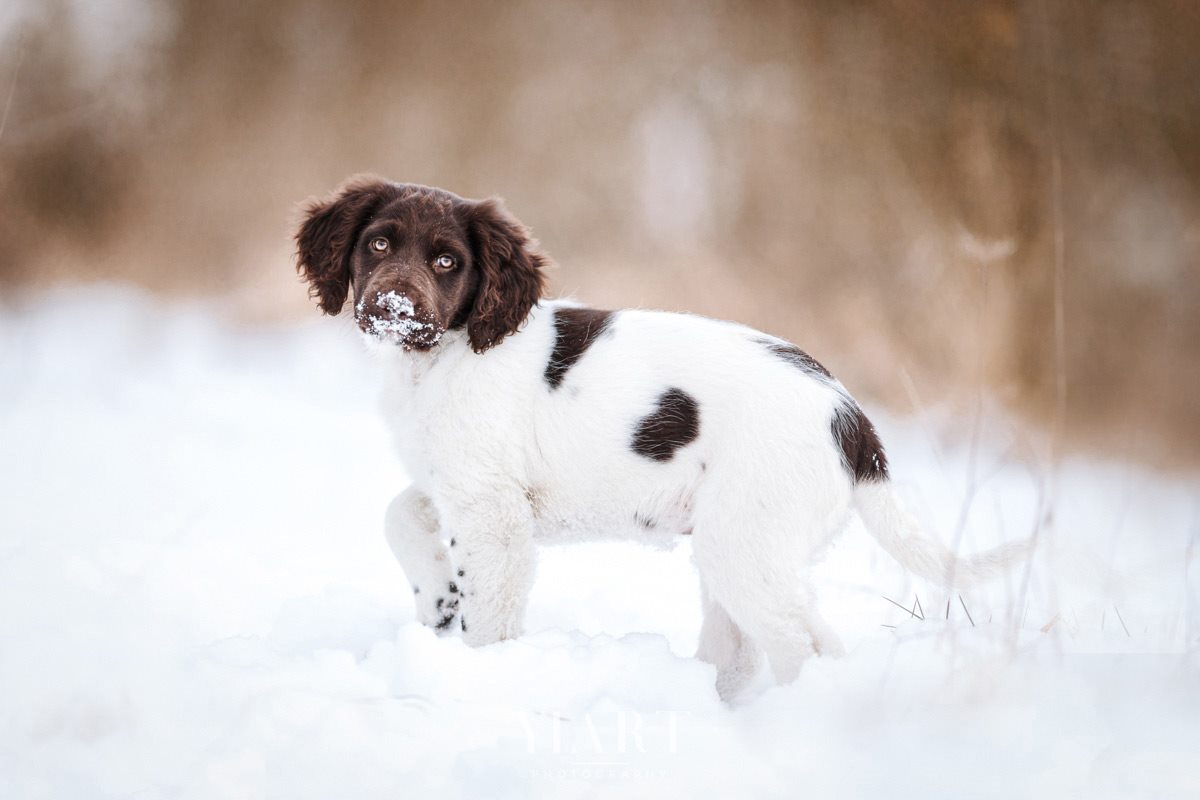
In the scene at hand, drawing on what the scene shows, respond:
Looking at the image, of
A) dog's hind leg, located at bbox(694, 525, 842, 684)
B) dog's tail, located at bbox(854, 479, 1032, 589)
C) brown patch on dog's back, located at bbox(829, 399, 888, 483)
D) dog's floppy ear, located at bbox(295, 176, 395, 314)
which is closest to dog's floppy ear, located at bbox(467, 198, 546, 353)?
dog's floppy ear, located at bbox(295, 176, 395, 314)

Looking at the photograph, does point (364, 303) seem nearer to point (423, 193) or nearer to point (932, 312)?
point (423, 193)

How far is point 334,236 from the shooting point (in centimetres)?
323

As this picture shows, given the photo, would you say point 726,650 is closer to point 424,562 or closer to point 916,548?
point 916,548

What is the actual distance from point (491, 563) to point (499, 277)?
0.93 m

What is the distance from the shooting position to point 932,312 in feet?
22.4

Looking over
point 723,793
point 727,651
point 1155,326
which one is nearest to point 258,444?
point 727,651

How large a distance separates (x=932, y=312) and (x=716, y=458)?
14.6 ft

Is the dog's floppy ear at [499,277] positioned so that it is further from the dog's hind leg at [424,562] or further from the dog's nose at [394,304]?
the dog's hind leg at [424,562]

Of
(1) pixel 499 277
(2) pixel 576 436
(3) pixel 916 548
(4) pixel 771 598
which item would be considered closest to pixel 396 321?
(1) pixel 499 277

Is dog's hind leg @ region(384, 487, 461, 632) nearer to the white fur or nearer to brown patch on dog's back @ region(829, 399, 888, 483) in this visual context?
the white fur

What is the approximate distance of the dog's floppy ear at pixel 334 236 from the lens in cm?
321

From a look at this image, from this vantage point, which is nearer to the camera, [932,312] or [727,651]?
[727,651]

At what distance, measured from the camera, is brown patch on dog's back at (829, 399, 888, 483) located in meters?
2.93

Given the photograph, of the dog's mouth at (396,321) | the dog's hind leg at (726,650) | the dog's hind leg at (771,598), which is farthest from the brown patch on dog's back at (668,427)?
the dog's mouth at (396,321)
